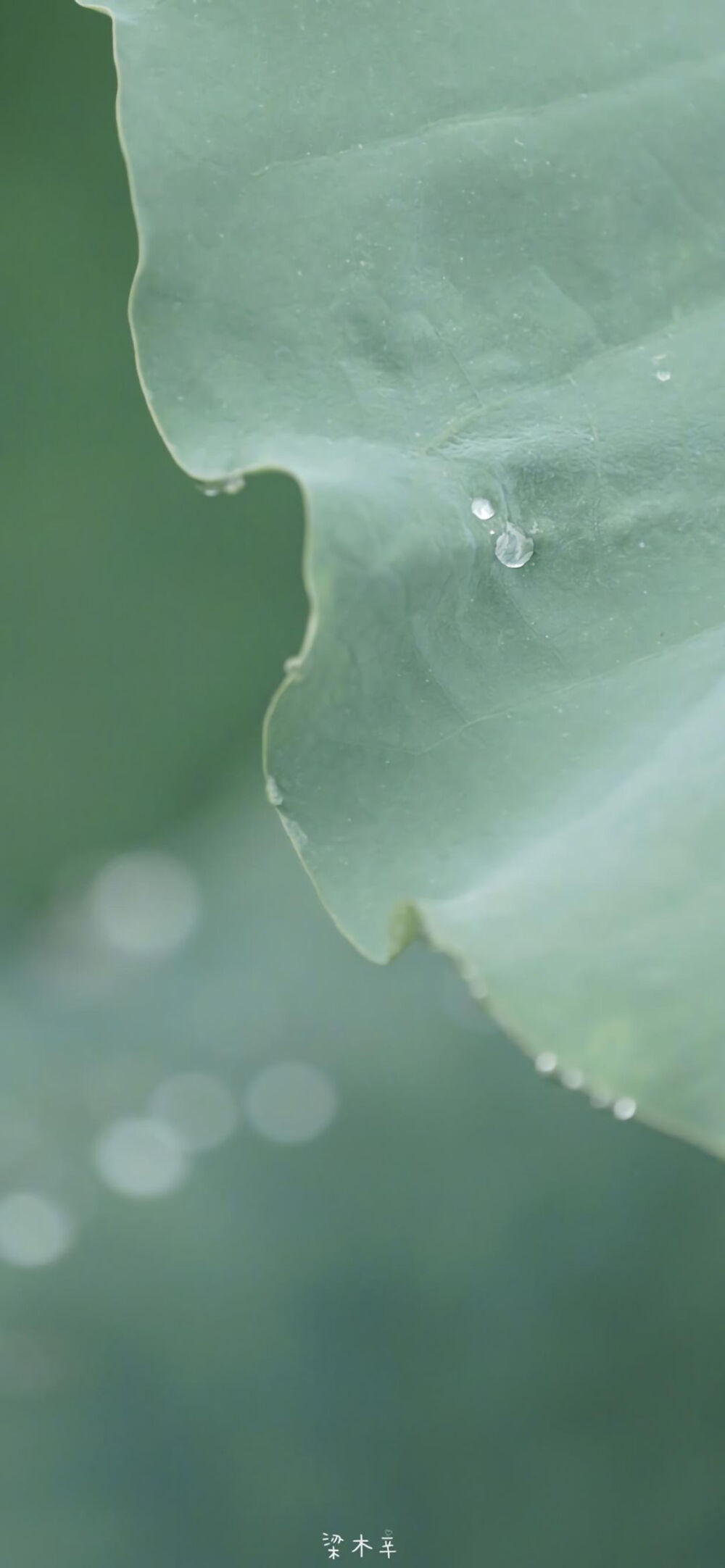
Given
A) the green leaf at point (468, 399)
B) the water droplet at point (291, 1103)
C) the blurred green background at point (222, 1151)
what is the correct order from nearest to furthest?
the green leaf at point (468, 399) < the blurred green background at point (222, 1151) < the water droplet at point (291, 1103)

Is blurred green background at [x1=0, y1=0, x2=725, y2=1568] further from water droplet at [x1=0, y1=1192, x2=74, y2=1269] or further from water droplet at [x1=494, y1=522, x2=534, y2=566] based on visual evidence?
water droplet at [x1=494, y1=522, x2=534, y2=566]

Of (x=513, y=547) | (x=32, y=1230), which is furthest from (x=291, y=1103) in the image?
(x=513, y=547)

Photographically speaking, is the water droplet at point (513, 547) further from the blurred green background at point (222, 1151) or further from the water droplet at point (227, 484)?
the blurred green background at point (222, 1151)

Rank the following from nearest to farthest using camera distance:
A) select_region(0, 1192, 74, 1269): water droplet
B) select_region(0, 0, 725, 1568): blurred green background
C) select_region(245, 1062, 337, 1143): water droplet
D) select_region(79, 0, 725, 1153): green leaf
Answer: select_region(79, 0, 725, 1153): green leaf < select_region(0, 0, 725, 1568): blurred green background < select_region(0, 1192, 74, 1269): water droplet < select_region(245, 1062, 337, 1143): water droplet

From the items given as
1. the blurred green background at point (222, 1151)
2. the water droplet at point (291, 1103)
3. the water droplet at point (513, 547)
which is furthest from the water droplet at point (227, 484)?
the water droplet at point (291, 1103)

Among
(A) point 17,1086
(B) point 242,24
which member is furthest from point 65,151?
(A) point 17,1086

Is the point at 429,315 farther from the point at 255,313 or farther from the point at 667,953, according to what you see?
the point at 667,953

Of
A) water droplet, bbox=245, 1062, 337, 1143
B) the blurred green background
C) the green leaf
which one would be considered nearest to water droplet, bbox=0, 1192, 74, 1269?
the blurred green background
